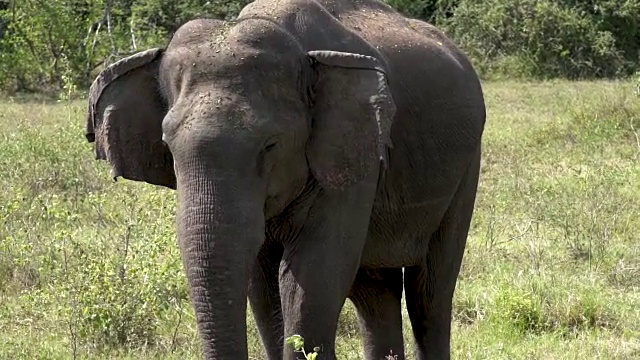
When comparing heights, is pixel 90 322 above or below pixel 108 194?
above

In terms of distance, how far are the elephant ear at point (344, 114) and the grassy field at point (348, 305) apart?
5.14 ft

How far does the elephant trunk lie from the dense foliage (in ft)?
47.2

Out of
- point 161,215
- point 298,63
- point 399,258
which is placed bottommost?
point 161,215

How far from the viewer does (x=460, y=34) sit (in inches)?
819

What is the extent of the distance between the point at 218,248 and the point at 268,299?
0.91 m

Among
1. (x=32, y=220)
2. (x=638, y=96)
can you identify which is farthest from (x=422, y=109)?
(x=638, y=96)

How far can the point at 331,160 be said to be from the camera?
3.63 meters

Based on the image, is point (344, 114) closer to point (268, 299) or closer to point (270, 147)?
point (270, 147)

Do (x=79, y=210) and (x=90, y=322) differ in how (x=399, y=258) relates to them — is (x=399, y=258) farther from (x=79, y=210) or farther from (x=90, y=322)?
(x=79, y=210)

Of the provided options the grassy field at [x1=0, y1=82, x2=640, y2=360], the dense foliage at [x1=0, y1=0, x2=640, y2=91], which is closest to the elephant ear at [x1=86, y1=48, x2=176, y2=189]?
the grassy field at [x1=0, y1=82, x2=640, y2=360]

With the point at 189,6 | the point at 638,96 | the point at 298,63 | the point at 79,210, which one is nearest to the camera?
the point at 298,63

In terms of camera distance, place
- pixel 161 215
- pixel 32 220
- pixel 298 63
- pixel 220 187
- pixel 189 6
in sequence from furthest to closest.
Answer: pixel 189 6
pixel 32 220
pixel 161 215
pixel 298 63
pixel 220 187

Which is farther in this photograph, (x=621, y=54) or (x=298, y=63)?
(x=621, y=54)

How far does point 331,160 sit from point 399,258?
78cm
